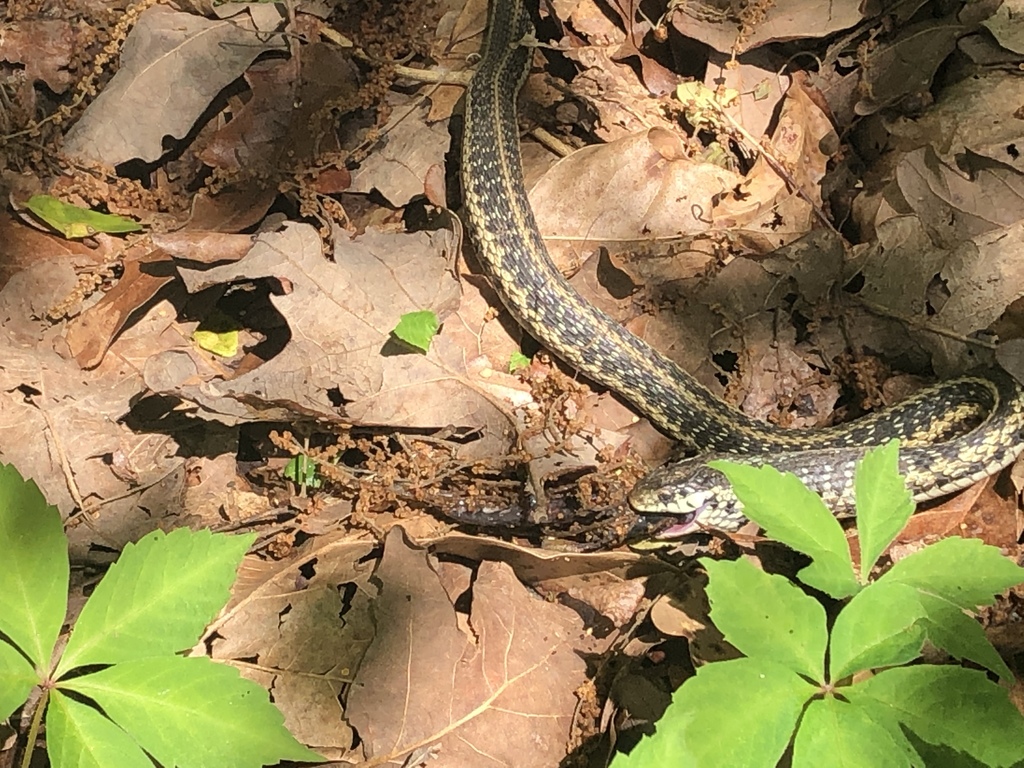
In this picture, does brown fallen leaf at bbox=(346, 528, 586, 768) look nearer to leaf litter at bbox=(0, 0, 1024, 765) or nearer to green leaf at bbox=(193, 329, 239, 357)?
leaf litter at bbox=(0, 0, 1024, 765)

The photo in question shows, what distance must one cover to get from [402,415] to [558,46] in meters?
2.38

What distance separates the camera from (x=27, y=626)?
2570 millimetres

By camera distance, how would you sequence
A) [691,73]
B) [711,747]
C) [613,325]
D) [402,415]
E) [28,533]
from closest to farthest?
[711,747] < [28,533] < [402,415] < [613,325] < [691,73]

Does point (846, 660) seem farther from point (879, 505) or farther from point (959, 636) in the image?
point (879, 505)

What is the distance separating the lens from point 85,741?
2461 mm

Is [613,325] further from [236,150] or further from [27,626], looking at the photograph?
[27,626]

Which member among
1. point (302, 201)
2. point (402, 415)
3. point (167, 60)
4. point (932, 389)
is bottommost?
point (402, 415)

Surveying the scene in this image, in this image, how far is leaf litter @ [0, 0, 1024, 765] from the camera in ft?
11.4

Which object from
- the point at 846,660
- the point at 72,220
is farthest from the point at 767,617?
the point at 72,220

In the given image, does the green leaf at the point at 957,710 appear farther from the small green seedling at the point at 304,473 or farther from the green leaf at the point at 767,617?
the small green seedling at the point at 304,473

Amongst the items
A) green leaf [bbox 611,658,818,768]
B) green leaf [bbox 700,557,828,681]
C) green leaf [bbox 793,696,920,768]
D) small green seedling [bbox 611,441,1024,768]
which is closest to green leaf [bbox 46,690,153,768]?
small green seedling [bbox 611,441,1024,768]

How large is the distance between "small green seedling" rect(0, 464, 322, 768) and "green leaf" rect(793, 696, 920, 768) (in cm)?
147

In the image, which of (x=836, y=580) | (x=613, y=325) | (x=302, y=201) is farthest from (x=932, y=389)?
(x=302, y=201)

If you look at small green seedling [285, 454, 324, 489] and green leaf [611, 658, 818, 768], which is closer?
green leaf [611, 658, 818, 768]
